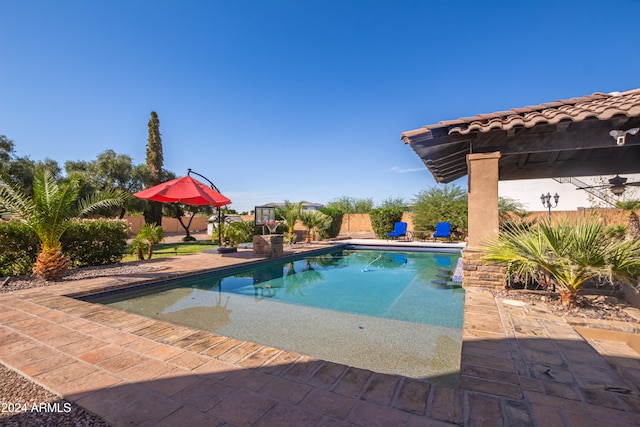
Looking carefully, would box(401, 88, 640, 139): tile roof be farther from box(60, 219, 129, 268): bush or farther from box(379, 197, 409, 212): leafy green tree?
box(379, 197, 409, 212): leafy green tree

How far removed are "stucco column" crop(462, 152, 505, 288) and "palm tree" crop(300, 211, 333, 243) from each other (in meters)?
11.2

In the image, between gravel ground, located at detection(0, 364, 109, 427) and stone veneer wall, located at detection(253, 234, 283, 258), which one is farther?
stone veneer wall, located at detection(253, 234, 283, 258)

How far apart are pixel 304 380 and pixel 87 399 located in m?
1.46

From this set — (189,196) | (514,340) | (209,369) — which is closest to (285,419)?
(209,369)

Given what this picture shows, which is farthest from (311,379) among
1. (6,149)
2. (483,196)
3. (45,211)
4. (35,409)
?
(6,149)

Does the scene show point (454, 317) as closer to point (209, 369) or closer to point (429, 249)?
point (209, 369)

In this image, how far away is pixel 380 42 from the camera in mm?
10594

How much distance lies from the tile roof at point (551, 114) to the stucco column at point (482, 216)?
1.90ft

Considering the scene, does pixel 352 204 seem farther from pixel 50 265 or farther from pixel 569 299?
pixel 569 299

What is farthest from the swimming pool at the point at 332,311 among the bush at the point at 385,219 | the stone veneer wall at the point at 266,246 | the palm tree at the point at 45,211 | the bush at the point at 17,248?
the bush at the point at 385,219

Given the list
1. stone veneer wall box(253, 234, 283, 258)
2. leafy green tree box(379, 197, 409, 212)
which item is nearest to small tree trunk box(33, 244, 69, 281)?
stone veneer wall box(253, 234, 283, 258)

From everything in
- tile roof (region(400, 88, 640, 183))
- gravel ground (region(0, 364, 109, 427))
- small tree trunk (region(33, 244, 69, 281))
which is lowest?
gravel ground (region(0, 364, 109, 427))

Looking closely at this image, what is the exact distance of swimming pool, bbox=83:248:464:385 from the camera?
3.24 meters

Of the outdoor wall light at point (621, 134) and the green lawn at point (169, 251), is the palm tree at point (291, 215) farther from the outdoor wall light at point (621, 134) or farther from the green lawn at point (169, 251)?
the outdoor wall light at point (621, 134)
